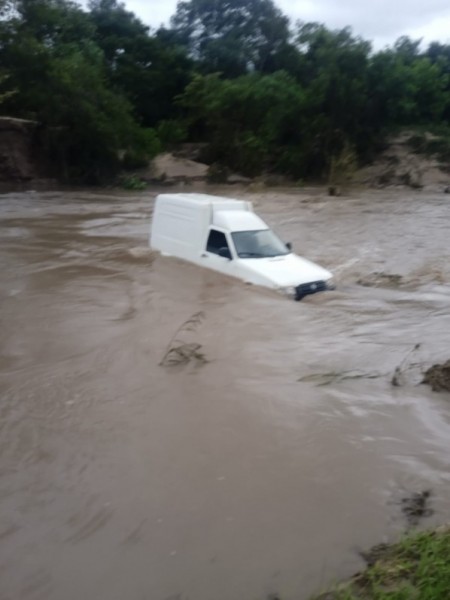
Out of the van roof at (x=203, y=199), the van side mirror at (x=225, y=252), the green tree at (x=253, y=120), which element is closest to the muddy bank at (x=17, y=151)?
the green tree at (x=253, y=120)

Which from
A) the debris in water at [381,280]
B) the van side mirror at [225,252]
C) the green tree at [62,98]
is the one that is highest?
the green tree at [62,98]

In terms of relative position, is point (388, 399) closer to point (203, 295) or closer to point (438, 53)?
point (203, 295)

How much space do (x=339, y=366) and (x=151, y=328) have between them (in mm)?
2736

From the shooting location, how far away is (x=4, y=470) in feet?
17.7

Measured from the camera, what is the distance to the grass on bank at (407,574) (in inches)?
137

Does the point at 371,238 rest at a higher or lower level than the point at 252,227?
lower

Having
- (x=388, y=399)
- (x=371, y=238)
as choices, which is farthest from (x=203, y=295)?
(x=371, y=238)

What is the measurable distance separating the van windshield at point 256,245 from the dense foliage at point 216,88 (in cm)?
1768

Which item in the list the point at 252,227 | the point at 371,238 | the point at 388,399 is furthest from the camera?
the point at 371,238

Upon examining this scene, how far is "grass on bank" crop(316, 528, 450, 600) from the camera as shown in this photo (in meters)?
3.47

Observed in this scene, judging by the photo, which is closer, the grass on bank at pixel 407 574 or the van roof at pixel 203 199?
the grass on bank at pixel 407 574

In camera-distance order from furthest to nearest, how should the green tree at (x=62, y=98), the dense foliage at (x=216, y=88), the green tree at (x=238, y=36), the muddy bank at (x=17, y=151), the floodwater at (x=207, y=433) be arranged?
the green tree at (x=238, y=36)
the muddy bank at (x=17, y=151)
the dense foliage at (x=216, y=88)
the green tree at (x=62, y=98)
the floodwater at (x=207, y=433)

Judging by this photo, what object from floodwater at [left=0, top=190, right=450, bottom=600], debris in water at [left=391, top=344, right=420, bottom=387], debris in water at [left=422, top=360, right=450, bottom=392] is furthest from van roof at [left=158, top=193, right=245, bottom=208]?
debris in water at [left=422, top=360, right=450, bottom=392]

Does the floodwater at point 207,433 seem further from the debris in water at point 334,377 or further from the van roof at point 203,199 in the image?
the van roof at point 203,199
